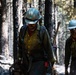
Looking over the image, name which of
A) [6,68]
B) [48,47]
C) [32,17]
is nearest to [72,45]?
[48,47]

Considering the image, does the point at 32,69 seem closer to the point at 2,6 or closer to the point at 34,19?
the point at 34,19

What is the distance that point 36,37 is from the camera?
17.6 ft

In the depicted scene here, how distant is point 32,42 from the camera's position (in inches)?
213

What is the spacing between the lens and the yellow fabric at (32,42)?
5367mm

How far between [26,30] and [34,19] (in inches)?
15.5

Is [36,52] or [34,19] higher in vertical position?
[34,19]

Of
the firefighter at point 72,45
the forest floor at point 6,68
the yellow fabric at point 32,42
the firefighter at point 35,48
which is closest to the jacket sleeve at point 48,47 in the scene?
the firefighter at point 35,48

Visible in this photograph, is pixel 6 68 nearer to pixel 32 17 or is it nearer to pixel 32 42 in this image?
pixel 32 42

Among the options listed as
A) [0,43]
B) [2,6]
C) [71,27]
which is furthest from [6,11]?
[71,27]

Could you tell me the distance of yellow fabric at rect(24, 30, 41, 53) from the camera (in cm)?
537

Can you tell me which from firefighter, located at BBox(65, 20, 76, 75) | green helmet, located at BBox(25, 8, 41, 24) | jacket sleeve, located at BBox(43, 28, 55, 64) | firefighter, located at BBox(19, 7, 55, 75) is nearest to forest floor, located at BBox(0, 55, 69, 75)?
firefighter, located at BBox(65, 20, 76, 75)

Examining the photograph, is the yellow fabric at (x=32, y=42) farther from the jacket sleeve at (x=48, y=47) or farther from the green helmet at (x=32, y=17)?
the green helmet at (x=32, y=17)

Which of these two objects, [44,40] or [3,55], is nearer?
[44,40]

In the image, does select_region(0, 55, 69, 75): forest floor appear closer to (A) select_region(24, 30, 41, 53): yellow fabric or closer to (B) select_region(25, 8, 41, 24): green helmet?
(A) select_region(24, 30, 41, 53): yellow fabric
